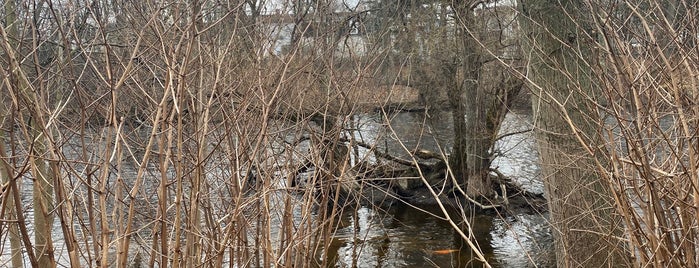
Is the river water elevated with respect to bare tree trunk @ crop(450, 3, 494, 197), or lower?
lower

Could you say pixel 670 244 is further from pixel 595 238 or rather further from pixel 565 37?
pixel 565 37

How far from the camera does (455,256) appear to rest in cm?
1210

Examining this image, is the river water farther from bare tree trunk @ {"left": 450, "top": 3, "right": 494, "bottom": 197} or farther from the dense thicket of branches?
the dense thicket of branches

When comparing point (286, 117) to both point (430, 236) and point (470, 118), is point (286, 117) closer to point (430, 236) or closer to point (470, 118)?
point (430, 236)

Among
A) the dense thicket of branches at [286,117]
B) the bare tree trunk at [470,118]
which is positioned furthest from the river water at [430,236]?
the dense thicket of branches at [286,117]

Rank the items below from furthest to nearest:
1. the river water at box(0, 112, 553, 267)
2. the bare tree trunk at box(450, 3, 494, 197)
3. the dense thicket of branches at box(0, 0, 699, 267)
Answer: the bare tree trunk at box(450, 3, 494, 197) → the river water at box(0, 112, 553, 267) → the dense thicket of branches at box(0, 0, 699, 267)

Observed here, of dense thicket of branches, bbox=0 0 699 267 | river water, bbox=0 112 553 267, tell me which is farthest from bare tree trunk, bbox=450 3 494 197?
river water, bbox=0 112 553 267

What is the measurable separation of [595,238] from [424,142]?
12.3 meters

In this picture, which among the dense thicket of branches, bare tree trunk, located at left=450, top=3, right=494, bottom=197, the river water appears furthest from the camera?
bare tree trunk, located at left=450, top=3, right=494, bottom=197

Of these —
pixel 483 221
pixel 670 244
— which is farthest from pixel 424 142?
pixel 670 244

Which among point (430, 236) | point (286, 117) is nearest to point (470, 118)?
point (430, 236)

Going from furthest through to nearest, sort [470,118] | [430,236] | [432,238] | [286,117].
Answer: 1. [470,118]
2. [430,236]
3. [432,238]
4. [286,117]

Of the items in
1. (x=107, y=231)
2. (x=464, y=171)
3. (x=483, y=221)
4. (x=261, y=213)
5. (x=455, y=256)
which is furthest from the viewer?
(x=464, y=171)

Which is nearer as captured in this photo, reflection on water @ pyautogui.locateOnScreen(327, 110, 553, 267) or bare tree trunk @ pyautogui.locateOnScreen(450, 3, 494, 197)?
reflection on water @ pyautogui.locateOnScreen(327, 110, 553, 267)
